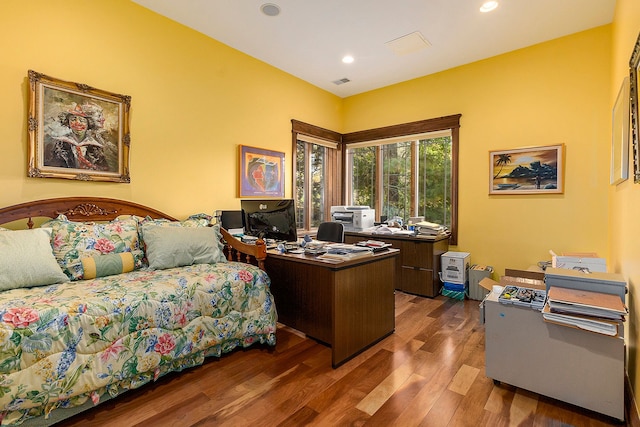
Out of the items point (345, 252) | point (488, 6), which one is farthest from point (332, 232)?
point (488, 6)

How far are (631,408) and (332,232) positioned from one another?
2513 mm

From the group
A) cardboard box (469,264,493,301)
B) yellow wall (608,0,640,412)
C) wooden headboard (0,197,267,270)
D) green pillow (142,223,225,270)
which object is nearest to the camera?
yellow wall (608,0,640,412)

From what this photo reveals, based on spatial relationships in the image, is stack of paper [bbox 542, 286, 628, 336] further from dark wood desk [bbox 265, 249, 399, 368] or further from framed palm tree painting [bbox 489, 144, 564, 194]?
framed palm tree painting [bbox 489, 144, 564, 194]

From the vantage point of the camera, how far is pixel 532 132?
11.5 feet

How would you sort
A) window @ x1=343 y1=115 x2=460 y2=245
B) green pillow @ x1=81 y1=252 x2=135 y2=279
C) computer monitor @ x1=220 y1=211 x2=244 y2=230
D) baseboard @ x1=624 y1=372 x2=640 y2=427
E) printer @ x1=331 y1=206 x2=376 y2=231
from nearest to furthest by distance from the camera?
baseboard @ x1=624 y1=372 x2=640 y2=427 < green pillow @ x1=81 y1=252 x2=135 y2=279 < computer monitor @ x1=220 y1=211 x2=244 y2=230 < window @ x1=343 y1=115 x2=460 y2=245 < printer @ x1=331 y1=206 x2=376 y2=231

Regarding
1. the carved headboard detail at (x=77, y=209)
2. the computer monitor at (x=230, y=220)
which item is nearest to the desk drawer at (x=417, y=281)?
the computer monitor at (x=230, y=220)

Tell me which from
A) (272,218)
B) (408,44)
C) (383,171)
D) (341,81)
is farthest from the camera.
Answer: (383,171)

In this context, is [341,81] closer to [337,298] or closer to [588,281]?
[337,298]

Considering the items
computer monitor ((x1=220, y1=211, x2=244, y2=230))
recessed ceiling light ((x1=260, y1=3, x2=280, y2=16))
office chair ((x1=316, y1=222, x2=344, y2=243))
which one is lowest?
office chair ((x1=316, y1=222, x2=344, y2=243))

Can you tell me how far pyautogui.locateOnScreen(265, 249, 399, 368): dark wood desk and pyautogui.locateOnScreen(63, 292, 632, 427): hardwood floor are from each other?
136 mm

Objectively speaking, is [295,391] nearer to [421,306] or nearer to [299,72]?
[421,306]

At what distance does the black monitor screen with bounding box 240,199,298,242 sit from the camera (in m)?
2.58

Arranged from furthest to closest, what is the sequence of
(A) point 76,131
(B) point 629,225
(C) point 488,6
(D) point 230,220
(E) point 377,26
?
(D) point 230,220, (E) point 377,26, (C) point 488,6, (A) point 76,131, (B) point 629,225

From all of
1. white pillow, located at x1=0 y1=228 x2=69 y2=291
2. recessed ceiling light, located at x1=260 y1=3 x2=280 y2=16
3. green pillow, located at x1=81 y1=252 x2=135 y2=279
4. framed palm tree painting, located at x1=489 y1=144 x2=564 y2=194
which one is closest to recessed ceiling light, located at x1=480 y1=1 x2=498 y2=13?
framed palm tree painting, located at x1=489 y1=144 x2=564 y2=194
